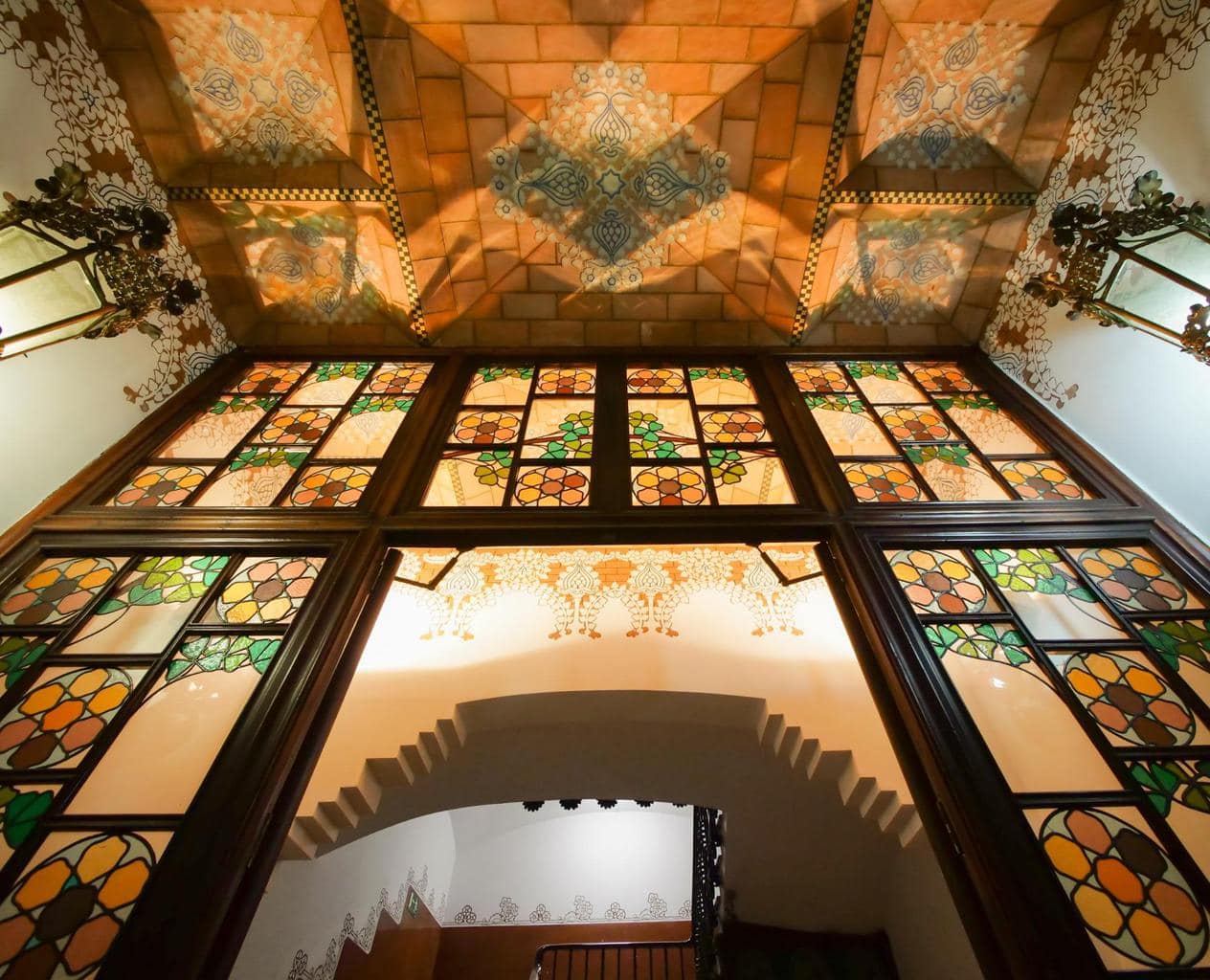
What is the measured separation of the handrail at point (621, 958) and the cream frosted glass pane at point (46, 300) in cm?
632

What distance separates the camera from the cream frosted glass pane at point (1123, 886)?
4.13 ft

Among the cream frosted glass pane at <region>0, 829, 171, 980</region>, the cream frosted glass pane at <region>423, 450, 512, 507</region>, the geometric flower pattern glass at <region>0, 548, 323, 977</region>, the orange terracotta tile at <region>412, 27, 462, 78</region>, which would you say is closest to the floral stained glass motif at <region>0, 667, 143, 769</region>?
the geometric flower pattern glass at <region>0, 548, 323, 977</region>

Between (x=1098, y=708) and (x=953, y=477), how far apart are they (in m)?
1.07

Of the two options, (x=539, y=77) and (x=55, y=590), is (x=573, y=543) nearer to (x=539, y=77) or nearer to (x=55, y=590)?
(x=55, y=590)

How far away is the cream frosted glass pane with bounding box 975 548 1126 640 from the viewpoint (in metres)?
1.87

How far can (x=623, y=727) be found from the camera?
11.5ft

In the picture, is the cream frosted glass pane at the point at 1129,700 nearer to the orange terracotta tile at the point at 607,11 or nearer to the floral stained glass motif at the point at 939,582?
the floral stained glass motif at the point at 939,582

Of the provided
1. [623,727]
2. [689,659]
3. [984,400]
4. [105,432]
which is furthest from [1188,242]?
[105,432]

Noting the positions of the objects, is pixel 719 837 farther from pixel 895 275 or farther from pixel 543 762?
pixel 895 275

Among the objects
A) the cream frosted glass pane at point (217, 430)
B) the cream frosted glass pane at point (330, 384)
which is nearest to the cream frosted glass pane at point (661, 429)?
the cream frosted glass pane at point (330, 384)

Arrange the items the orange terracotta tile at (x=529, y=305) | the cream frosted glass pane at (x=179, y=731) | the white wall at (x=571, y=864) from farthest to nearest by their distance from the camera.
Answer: the white wall at (x=571, y=864), the orange terracotta tile at (x=529, y=305), the cream frosted glass pane at (x=179, y=731)

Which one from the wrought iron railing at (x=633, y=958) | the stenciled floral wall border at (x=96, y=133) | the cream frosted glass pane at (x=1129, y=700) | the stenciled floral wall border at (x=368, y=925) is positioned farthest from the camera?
the wrought iron railing at (x=633, y=958)

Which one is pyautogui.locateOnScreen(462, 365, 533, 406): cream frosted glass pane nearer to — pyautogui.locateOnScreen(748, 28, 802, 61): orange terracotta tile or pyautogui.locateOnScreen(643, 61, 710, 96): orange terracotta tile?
pyautogui.locateOnScreen(643, 61, 710, 96): orange terracotta tile

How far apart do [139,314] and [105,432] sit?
1.82 feet
